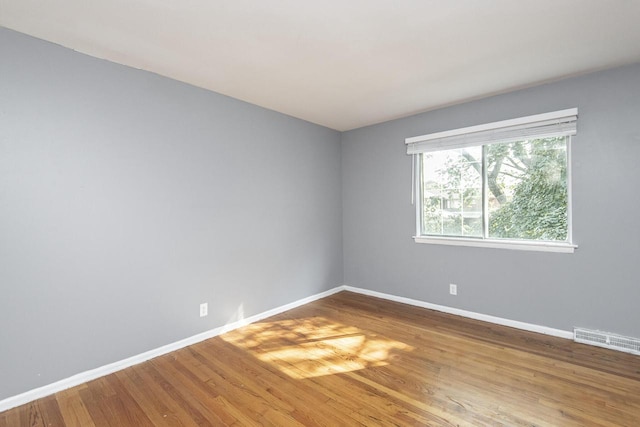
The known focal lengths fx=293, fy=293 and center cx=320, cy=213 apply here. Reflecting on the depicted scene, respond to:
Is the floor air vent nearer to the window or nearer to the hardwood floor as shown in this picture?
the hardwood floor

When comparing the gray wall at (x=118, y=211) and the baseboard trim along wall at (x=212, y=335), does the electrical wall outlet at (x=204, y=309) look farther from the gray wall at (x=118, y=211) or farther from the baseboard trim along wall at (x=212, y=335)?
the baseboard trim along wall at (x=212, y=335)

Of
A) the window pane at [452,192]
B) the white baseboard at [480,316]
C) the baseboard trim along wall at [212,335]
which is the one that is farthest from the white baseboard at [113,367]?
the window pane at [452,192]

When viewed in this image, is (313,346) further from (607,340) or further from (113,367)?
(607,340)

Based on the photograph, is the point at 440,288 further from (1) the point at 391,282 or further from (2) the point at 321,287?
(2) the point at 321,287

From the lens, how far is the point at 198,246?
280 cm

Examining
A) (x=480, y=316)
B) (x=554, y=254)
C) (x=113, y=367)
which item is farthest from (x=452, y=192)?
(x=113, y=367)

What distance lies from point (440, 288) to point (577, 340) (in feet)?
4.15

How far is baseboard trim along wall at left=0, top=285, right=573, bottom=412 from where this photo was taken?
1.95 m

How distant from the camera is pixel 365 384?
2076mm

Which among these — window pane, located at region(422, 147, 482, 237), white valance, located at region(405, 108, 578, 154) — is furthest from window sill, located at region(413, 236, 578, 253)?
white valance, located at region(405, 108, 578, 154)

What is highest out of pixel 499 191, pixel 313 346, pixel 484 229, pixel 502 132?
pixel 502 132

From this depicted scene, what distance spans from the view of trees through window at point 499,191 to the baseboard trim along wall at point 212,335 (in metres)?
0.89

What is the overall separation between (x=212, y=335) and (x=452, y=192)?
10.1 ft

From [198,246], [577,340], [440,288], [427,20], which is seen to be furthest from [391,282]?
[427,20]
